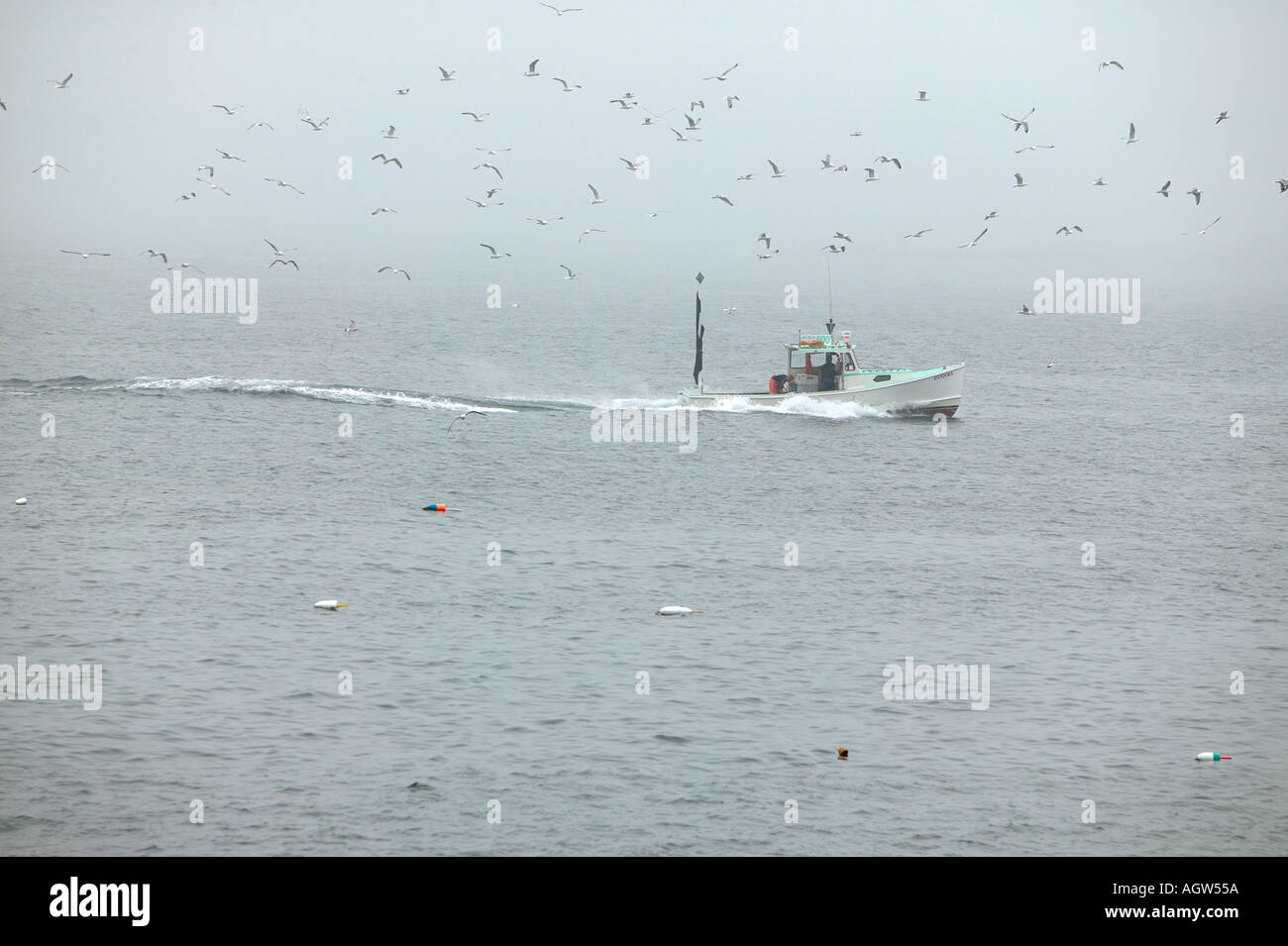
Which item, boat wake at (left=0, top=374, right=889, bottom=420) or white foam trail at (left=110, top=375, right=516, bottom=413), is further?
white foam trail at (left=110, top=375, right=516, bottom=413)

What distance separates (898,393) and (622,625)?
47.4 metres

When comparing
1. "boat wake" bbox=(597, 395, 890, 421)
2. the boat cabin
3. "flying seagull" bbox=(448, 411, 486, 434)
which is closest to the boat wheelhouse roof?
the boat cabin

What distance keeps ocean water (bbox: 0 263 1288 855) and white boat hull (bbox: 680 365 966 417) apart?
1.05m

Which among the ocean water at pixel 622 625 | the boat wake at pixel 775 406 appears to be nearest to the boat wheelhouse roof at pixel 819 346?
the boat wake at pixel 775 406

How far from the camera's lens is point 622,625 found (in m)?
46.2

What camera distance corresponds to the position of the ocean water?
32344mm

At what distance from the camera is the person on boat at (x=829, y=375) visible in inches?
3457

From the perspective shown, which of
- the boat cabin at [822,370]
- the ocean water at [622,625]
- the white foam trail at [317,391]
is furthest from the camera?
the white foam trail at [317,391]

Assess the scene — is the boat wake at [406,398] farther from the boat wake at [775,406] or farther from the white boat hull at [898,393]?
the white boat hull at [898,393]

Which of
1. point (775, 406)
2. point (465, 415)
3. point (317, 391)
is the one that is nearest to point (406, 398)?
point (317, 391)

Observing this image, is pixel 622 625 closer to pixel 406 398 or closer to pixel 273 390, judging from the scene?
pixel 406 398

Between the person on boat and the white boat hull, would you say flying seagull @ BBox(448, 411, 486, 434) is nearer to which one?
the white boat hull

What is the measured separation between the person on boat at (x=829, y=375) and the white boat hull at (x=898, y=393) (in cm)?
60

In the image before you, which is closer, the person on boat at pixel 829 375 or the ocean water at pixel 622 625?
the ocean water at pixel 622 625
